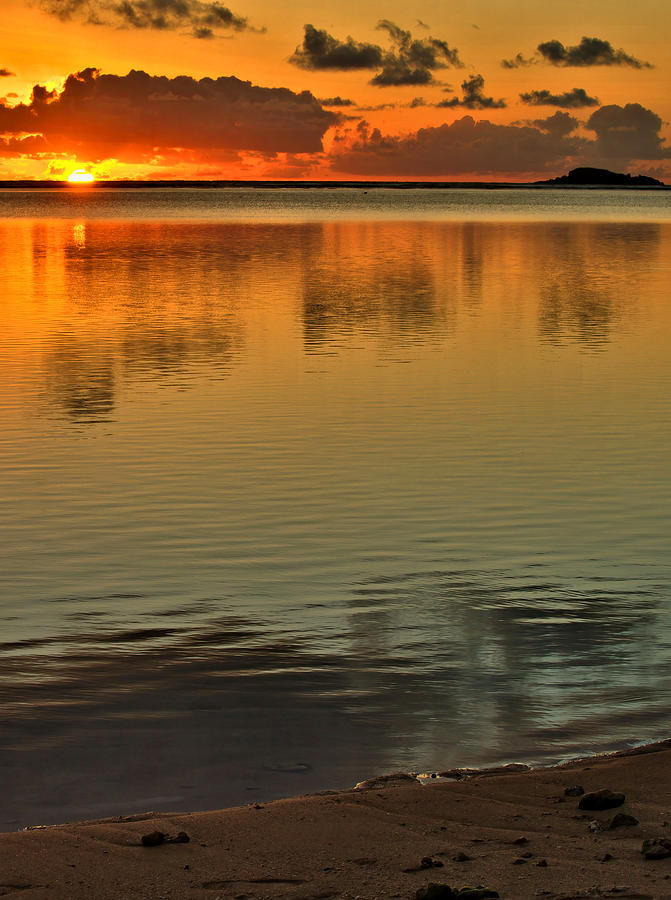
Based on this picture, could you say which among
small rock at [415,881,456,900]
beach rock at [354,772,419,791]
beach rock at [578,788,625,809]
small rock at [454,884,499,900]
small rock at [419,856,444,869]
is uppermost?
small rock at [415,881,456,900]

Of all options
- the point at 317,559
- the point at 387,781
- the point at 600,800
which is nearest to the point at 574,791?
the point at 600,800

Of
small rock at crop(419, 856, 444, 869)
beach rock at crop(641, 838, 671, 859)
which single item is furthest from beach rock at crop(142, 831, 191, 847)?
beach rock at crop(641, 838, 671, 859)

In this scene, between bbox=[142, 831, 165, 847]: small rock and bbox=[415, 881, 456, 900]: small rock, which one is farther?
bbox=[142, 831, 165, 847]: small rock

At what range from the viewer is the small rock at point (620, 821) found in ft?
21.1

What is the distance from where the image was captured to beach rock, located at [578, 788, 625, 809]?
263 inches

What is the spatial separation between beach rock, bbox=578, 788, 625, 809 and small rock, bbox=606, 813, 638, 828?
0.23 metres

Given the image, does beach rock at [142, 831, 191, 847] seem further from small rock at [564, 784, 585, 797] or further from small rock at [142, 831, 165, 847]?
small rock at [564, 784, 585, 797]

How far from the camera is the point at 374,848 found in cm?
616

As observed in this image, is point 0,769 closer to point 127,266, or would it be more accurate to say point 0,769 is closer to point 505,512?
point 505,512

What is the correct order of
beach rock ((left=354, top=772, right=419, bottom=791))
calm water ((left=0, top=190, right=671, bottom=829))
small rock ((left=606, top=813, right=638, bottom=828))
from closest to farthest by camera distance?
small rock ((left=606, top=813, right=638, bottom=828)) → beach rock ((left=354, top=772, right=419, bottom=791)) → calm water ((left=0, top=190, right=671, bottom=829))

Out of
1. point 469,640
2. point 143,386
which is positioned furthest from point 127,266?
point 469,640

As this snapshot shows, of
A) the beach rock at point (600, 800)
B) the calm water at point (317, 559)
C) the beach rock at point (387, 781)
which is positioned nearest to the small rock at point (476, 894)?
the beach rock at point (600, 800)

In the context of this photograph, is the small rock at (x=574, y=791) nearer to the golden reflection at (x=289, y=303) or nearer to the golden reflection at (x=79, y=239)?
the golden reflection at (x=289, y=303)

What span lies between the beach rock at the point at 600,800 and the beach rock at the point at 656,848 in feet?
1.99
